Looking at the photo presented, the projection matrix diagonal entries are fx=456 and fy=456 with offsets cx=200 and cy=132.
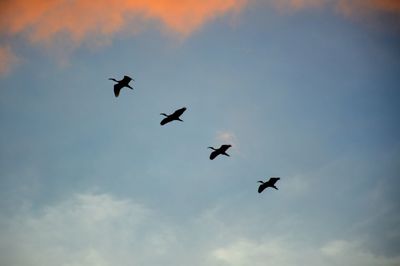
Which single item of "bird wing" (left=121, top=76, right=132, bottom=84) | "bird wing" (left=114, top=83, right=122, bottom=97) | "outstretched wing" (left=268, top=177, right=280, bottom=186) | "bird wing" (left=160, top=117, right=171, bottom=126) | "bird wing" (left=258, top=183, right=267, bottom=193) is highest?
"bird wing" (left=121, top=76, right=132, bottom=84)

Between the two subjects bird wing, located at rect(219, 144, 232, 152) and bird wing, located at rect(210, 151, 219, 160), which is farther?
bird wing, located at rect(210, 151, 219, 160)

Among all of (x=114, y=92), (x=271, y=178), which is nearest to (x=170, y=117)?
(x=114, y=92)

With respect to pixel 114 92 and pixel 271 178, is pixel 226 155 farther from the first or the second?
pixel 114 92

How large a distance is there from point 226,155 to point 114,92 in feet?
46.5

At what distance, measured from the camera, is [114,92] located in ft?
158

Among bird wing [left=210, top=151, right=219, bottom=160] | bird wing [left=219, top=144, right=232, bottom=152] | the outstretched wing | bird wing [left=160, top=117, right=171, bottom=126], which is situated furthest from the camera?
the outstretched wing

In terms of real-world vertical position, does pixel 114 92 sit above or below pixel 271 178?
above

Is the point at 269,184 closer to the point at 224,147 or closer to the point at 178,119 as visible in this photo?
the point at 224,147

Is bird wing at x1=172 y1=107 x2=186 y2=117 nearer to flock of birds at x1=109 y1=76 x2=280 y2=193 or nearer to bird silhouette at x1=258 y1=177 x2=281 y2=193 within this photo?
flock of birds at x1=109 y1=76 x2=280 y2=193

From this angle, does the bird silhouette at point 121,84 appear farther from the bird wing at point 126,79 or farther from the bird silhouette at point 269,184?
the bird silhouette at point 269,184

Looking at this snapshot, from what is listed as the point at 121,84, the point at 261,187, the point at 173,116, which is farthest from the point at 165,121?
the point at 261,187

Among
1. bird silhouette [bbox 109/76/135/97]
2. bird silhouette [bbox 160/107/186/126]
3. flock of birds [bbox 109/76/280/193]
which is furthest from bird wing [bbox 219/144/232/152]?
bird silhouette [bbox 109/76/135/97]

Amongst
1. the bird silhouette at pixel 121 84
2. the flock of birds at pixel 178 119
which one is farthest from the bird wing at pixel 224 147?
the bird silhouette at pixel 121 84

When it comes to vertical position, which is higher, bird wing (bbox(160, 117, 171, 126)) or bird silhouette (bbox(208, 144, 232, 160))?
bird wing (bbox(160, 117, 171, 126))
